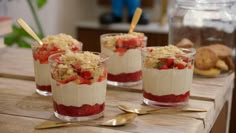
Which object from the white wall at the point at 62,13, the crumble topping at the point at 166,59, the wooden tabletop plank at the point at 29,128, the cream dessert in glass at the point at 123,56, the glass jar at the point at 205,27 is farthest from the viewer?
the white wall at the point at 62,13

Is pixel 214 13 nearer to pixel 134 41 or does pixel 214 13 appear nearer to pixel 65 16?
pixel 134 41

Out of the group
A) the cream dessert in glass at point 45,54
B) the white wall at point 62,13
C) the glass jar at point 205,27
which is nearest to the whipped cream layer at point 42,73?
the cream dessert in glass at point 45,54

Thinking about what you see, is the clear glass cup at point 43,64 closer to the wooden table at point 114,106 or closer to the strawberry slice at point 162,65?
the wooden table at point 114,106

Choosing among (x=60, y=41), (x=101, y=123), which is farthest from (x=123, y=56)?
(x=101, y=123)

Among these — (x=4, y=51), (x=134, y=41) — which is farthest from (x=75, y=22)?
(x=134, y=41)

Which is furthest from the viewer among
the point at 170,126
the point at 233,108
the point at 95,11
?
the point at 95,11

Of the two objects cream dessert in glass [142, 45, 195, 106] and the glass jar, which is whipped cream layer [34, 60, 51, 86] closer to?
cream dessert in glass [142, 45, 195, 106]

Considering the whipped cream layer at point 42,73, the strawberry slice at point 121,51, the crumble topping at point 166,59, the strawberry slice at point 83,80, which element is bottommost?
the whipped cream layer at point 42,73
